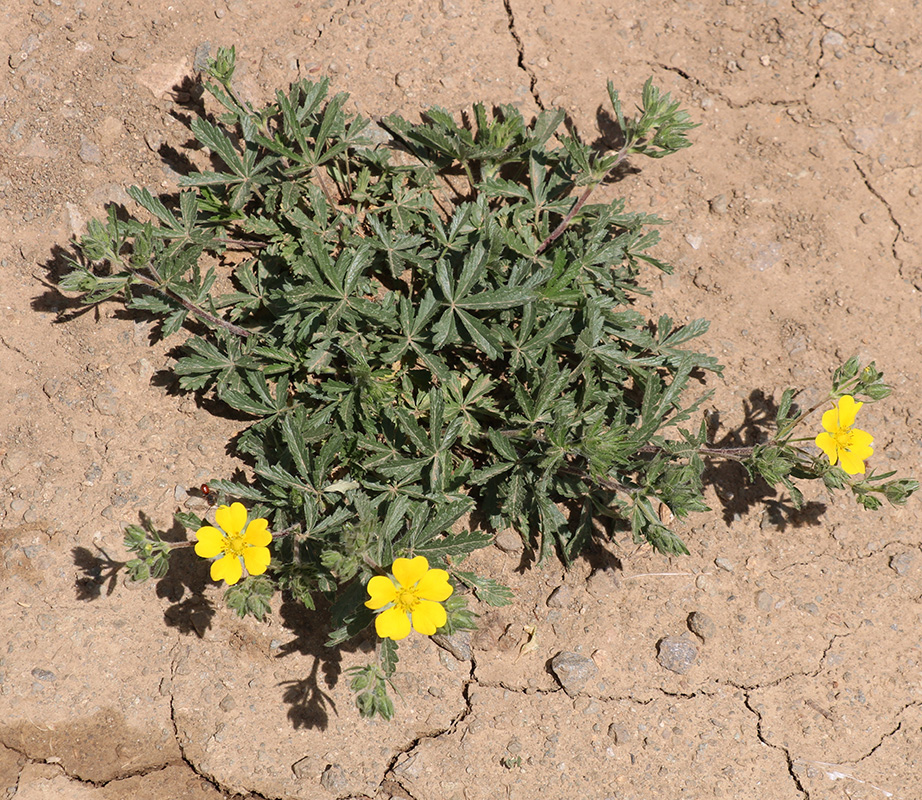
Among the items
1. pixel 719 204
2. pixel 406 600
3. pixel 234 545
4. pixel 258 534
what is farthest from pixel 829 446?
pixel 234 545

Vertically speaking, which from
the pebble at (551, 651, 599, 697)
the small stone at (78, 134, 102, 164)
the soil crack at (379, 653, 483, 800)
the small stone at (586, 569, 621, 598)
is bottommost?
the soil crack at (379, 653, 483, 800)

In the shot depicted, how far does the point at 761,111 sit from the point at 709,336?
4.38 feet

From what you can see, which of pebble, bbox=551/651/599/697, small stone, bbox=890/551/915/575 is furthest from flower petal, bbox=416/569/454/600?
small stone, bbox=890/551/915/575

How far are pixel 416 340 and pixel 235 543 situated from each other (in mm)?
1186

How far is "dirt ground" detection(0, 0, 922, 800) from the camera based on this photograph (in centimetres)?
342

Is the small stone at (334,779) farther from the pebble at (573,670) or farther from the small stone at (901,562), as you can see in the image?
the small stone at (901,562)

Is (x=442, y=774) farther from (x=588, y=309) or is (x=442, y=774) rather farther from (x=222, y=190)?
(x=222, y=190)

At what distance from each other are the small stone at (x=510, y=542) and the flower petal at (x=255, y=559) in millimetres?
1270

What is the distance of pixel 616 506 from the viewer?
354 cm

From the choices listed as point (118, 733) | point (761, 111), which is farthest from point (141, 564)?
point (761, 111)

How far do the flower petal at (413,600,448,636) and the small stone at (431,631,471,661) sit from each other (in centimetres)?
93

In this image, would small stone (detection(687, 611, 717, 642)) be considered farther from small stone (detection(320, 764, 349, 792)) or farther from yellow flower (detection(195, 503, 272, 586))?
yellow flower (detection(195, 503, 272, 586))

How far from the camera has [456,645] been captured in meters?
3.59

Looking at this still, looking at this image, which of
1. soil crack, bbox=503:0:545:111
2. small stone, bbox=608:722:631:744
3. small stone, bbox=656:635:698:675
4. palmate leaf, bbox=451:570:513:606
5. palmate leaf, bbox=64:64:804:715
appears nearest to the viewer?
palmate leaf, bbox=64:64:804:715
